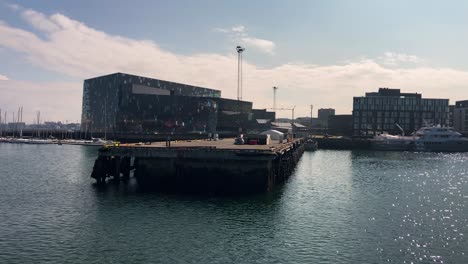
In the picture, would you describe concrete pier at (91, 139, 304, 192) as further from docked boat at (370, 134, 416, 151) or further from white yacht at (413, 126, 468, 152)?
white yacht at (413, 126, 468, 152)

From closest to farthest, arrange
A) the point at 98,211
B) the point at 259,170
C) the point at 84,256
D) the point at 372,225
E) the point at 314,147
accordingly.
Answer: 1. the point at 84,256
2. the point at 372,225
3. the point at 98,211
4. the point at 259,170
5. the point at 314,147

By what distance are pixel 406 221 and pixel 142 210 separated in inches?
1093

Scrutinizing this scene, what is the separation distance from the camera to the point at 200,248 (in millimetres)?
30469

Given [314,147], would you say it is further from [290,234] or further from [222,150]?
[290,234]

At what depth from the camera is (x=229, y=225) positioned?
37219mm

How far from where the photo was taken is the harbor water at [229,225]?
2933 cm

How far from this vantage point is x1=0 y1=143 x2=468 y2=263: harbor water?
29.3 m

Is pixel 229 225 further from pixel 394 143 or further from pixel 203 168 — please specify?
pixel 394 143

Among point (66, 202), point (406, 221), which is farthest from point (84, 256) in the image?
point (406, 221)

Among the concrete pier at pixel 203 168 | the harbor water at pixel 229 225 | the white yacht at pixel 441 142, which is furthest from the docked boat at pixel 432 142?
the concrete pier at pixel 203 168

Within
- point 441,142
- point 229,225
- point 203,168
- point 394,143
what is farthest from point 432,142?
point 229,225

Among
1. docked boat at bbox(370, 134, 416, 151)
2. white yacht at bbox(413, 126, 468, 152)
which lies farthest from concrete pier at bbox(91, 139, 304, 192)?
white yacht at bbox(413, 126, 468, 152)

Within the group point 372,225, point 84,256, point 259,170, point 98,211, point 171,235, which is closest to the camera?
point 84,256

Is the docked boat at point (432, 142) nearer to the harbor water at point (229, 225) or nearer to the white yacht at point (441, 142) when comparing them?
the white yacht at point (441, 142)
